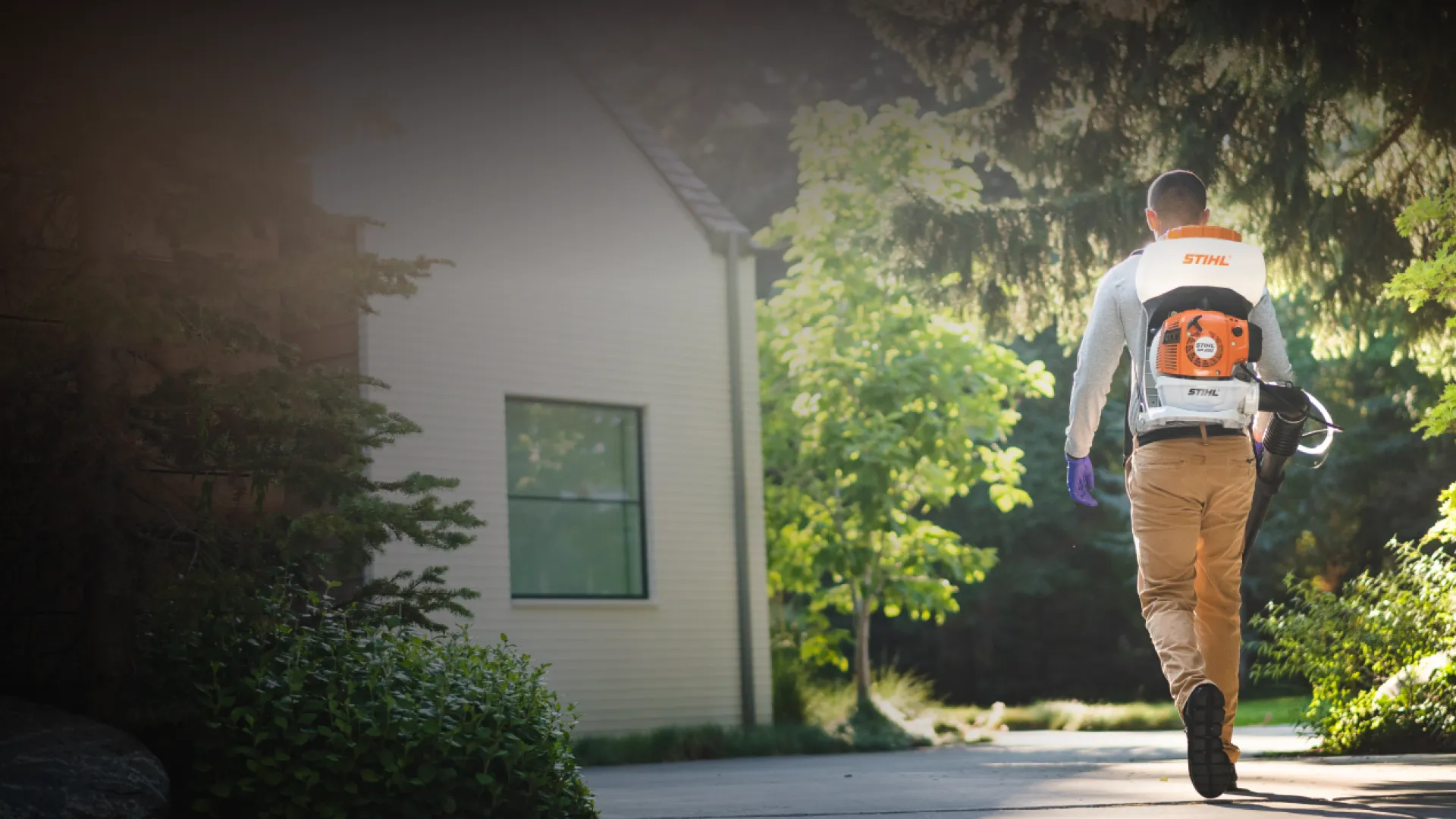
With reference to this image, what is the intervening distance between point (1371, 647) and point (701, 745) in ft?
19.1

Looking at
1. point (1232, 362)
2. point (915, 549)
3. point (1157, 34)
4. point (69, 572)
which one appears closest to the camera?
point (1232, 362)

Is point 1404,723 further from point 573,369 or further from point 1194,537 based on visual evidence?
point 573,369

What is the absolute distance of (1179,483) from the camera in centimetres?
571

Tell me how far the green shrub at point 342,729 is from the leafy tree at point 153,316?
242 millimetres

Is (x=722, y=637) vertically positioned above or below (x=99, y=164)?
below

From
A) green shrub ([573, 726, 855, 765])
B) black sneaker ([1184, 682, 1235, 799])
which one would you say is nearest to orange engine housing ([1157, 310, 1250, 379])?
black sneaker ([1184, 682, 1235, 799])

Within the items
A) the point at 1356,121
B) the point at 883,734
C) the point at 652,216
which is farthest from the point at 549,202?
the point at 1356,121

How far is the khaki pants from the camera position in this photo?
5.71 metres

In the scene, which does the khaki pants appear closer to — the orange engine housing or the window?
the orange engine housing

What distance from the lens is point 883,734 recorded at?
15.1 m

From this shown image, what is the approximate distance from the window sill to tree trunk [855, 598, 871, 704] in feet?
10.5

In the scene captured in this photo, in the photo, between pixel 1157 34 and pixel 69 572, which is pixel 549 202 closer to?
pixel 1157 34

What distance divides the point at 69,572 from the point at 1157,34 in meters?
8.74

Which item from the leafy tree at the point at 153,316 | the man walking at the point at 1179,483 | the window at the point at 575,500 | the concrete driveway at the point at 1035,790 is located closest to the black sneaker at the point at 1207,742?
the concrete driveway at the point at 1035,790
